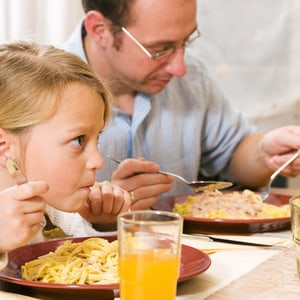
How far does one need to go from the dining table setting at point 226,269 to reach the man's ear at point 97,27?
2.42ft

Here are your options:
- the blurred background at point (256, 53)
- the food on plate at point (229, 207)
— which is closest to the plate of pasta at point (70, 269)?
the food on plate at point (229, 207)

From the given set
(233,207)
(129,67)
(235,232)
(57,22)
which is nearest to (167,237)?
(235,232)

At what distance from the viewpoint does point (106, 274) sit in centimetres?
110

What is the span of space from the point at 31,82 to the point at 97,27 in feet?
2.74

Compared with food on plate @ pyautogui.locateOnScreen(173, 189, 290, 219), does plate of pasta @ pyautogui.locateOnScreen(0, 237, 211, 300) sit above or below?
above

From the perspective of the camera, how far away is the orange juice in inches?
34.9

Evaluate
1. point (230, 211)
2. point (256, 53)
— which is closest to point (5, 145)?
point (230, 211)

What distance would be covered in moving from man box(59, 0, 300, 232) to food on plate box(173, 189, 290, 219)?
10 centimetres

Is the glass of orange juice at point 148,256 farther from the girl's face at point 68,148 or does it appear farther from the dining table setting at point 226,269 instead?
the girl's face at point 68,148

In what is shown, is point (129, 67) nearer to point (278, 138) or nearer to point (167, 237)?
point (278, 138)

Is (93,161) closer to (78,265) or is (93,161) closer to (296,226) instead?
(78,265)

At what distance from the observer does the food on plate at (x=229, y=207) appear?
168 centimetres

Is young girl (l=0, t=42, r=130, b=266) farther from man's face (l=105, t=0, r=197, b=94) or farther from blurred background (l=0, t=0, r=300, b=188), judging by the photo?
blurred background (l=0, t=0, r=300, b=188)

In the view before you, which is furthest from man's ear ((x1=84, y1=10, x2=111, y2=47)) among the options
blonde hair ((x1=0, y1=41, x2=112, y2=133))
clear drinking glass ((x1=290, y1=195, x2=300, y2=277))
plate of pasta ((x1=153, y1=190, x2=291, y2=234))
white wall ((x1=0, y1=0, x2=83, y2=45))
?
clear drinking glass ((x1=290, y1=195, x2=300, y2=277))
